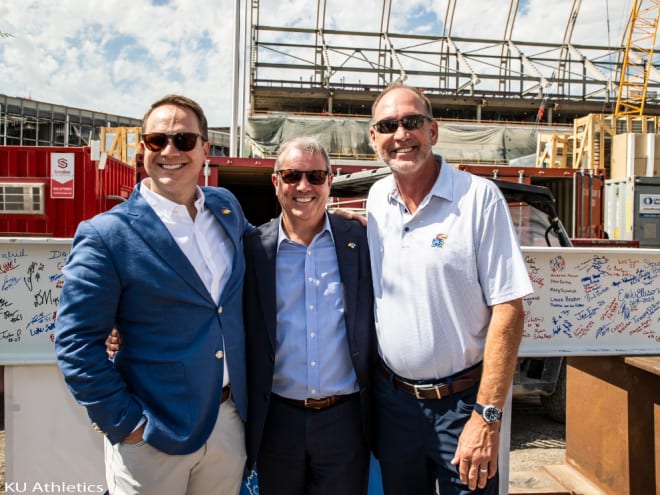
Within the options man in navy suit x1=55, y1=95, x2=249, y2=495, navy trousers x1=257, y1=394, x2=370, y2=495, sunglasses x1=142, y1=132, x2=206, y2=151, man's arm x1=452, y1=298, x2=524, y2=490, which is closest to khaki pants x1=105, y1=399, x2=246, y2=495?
man in navy suit x1=55, y1=95, x2=249, y2=495

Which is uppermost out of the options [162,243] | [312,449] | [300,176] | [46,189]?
[46,189]

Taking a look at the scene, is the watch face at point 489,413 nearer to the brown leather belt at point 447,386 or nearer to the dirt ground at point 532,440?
the brown leather belt at point 447,386

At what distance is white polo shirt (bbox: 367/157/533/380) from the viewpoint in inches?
81.4

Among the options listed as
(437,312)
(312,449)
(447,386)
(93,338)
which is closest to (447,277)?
(437,312)

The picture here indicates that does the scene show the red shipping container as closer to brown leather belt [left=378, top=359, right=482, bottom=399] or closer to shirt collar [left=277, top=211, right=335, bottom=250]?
shirt collar [left=277, top=211, right=335, bottom=250]

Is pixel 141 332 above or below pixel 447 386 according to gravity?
above

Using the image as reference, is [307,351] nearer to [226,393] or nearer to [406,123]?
[226,393]

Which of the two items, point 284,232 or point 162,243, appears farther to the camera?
point 284,232

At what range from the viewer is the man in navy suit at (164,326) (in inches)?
71.9

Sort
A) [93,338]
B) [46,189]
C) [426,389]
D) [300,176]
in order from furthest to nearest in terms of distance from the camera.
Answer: [46,189] → [300,176] → [426,389] → [93,338]

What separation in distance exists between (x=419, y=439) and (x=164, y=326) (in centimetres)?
111

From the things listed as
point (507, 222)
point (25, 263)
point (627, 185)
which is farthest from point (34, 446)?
point (627, 185)

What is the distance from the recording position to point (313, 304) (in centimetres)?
219

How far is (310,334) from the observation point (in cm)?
218
